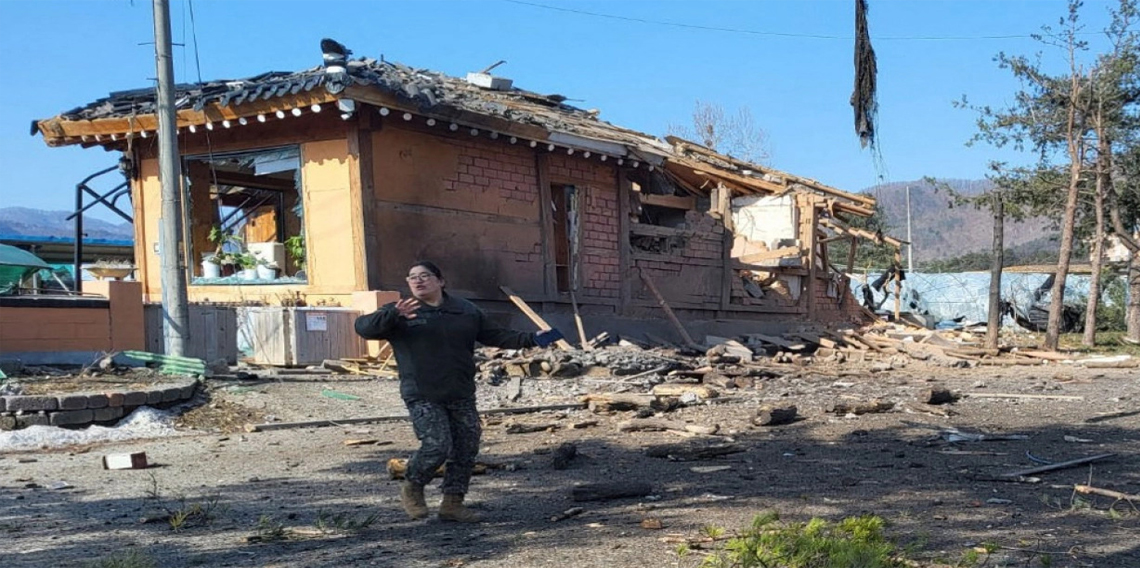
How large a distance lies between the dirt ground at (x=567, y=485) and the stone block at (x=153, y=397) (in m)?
0.31

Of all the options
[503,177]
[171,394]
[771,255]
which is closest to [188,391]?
[171,394]

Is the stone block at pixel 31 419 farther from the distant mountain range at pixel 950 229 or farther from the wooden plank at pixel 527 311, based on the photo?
the distant mountain range at pixel 950 229

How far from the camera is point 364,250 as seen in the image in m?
13.9

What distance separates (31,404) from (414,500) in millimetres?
5129

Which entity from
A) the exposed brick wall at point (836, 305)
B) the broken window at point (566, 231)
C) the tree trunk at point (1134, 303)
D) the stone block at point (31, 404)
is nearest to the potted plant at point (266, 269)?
the broken window at point (566, 231)

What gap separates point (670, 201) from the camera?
1989 centimetres

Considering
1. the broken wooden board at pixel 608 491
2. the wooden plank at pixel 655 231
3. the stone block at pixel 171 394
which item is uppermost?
the wooden plank at pixel 655 231

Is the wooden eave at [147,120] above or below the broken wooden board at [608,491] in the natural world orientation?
above

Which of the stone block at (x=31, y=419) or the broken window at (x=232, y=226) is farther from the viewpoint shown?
A: the broken window at (x=232, y=226)

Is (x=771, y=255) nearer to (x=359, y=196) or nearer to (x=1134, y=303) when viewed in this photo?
(x=359, y=196)

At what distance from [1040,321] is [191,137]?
24.5 m

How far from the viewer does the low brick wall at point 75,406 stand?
9102 millimetres

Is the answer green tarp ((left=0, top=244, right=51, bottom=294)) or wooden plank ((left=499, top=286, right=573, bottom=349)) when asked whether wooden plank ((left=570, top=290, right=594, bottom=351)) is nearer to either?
wooden plank ((left=499, top=286, right=573, bottom=349))

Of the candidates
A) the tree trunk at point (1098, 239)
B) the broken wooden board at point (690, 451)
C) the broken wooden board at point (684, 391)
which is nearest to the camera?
the broken wooden board at point (690, 451)
